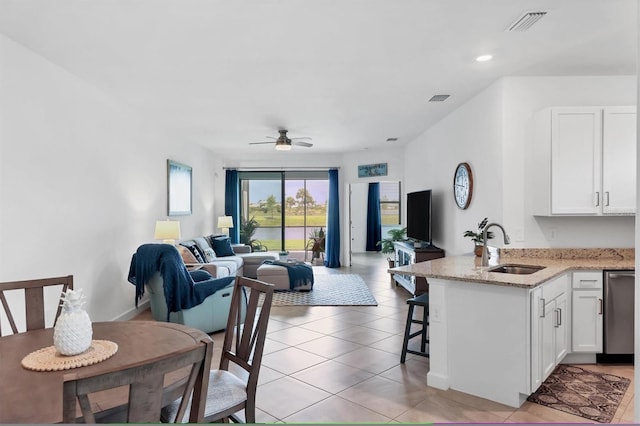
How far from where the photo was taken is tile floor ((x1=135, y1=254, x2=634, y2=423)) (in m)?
2.62

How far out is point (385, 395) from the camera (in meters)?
2.92

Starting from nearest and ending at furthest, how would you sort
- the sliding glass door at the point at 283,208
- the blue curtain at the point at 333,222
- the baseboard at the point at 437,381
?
the baseboard at the point at 437,381 → the blue curtain at the point at 333,222 → the sliding glass door at the point at 283,208

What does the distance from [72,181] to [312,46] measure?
254cm

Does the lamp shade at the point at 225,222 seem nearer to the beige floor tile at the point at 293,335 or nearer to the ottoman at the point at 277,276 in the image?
the ottoman at the point at 277,276

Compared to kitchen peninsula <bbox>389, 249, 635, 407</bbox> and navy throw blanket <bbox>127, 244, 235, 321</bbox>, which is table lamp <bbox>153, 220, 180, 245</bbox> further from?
kitchen peninsula <bbox>389, 249, 635, 407</bbox>

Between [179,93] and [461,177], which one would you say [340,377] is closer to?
[461,177]

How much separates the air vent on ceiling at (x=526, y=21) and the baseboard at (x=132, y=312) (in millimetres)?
4767

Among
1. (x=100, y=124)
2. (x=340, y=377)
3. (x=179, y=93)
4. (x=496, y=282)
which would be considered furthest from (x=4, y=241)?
(x=496, y=282)

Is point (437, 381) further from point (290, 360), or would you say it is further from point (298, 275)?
point (298, 275)

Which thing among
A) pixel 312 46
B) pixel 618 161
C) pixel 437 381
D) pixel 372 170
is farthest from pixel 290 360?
pixel 372 170

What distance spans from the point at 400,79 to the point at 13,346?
3612 millimetres

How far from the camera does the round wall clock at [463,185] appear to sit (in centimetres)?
468

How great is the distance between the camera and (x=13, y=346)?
1816 millimetres

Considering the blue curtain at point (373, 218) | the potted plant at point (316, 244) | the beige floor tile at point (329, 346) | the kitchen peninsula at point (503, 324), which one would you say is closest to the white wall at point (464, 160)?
the kitchen peninsula at point (503, 324)
